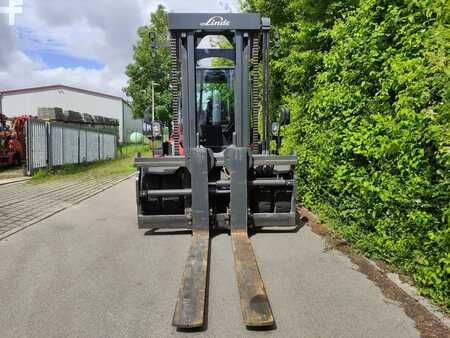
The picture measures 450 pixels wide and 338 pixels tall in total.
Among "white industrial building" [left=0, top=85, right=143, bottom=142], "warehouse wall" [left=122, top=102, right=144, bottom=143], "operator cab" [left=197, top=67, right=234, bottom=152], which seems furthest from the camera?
Answer: "warehouse wall" [left=122, top=102, right=144, bottom=143]

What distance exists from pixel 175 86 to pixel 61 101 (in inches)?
1759

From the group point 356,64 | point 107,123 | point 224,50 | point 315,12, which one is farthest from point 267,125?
point 107,123

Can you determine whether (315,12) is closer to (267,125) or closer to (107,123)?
(267,125)

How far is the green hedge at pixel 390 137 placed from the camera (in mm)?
3430

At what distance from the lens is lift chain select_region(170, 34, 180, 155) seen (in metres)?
6.25

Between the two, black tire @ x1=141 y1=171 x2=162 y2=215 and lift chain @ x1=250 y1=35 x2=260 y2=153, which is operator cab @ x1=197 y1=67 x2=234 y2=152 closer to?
lift chain @ x1=250 y1=35 x2=260 y2=153

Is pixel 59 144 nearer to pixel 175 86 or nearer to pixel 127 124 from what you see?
pixel 175 86

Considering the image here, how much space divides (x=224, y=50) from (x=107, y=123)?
→ 29561mm

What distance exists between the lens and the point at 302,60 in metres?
8.63

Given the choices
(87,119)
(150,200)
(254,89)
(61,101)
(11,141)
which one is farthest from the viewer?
(61,101)

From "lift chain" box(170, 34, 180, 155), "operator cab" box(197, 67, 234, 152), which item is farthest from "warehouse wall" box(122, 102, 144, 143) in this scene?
"operator cab" box(197, 67, 234, 152)

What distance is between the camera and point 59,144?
1742 cm

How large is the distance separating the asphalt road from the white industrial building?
44447mm

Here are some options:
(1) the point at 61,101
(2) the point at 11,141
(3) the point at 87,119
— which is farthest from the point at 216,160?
(1) the point at 61,101
